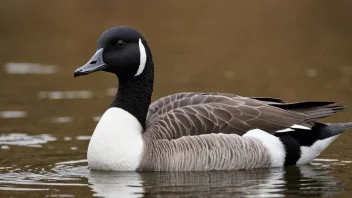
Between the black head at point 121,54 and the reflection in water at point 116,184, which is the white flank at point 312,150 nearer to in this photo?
the reflection in water at point 116,184

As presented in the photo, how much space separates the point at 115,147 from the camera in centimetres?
1195

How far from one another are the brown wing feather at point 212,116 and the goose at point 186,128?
14 millimetres

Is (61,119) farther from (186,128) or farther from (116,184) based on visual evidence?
(116,184)

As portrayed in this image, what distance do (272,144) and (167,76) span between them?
974 centimetres

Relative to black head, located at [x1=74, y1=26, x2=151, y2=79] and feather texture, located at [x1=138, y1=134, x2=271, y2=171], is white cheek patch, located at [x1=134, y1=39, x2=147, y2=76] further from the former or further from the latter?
feather texture, located at [x1=138, y1=134, x2=271, y2=171]

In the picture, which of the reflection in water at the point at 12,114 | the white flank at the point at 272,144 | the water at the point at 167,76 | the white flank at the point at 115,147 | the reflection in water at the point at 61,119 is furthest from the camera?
the reflection in water at the point at 12,114

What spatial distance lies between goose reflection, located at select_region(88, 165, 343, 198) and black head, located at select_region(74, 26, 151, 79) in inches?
59.9

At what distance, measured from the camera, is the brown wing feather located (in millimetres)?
12125

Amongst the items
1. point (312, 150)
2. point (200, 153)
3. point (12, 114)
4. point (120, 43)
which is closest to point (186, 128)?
point (200, 153)

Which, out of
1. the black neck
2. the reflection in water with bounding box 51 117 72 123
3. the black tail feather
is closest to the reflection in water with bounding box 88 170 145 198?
the black neck

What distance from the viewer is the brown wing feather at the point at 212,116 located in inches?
477

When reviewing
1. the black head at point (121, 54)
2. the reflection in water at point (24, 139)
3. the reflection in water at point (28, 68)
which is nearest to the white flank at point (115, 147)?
the black head at point (121, 54)

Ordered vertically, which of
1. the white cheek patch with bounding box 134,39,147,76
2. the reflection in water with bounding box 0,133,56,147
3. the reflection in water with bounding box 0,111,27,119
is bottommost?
the reflection in water with bounding box 0,133,56,147

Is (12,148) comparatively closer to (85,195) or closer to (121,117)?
(121,117)
